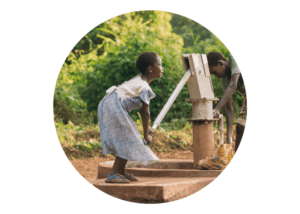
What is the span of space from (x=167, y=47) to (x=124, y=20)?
46.3 inches

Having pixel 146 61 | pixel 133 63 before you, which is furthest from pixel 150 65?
pixel 133 63

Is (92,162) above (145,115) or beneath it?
beneath

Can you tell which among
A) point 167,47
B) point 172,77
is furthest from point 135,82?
point 167,47

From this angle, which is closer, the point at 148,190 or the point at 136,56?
the point at 148,190

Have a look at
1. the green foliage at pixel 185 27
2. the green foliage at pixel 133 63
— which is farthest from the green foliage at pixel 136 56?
the green foliage at pixel 185 27

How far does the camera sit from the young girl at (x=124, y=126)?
259 cm

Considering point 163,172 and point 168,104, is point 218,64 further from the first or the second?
point 163,172

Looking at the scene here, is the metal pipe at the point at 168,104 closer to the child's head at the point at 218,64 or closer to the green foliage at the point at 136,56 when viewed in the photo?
the child's head at the point at 218,64

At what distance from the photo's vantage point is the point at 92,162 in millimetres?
4430

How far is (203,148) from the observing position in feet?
10.7

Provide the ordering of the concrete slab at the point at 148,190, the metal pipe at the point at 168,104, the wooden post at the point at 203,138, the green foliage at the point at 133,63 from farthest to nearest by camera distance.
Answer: the green foliage at the point at 133,63, the wooden post at the point at 203,138, the metal pipe at the point at 168,104, the concrete slab at the point at 148,190

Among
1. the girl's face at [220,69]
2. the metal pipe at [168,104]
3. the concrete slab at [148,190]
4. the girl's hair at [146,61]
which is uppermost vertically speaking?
the girl's face at [220,69]

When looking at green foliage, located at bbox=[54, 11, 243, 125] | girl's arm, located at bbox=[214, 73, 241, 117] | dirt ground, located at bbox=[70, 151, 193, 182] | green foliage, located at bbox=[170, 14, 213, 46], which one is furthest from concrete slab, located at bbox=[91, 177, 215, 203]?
green foliage, located at bbox=[170, 14, 213, 46]

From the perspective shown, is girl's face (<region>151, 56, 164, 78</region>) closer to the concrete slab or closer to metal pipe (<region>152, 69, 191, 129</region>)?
metal pipe (<region>152, 69, 191, 129</region>)
